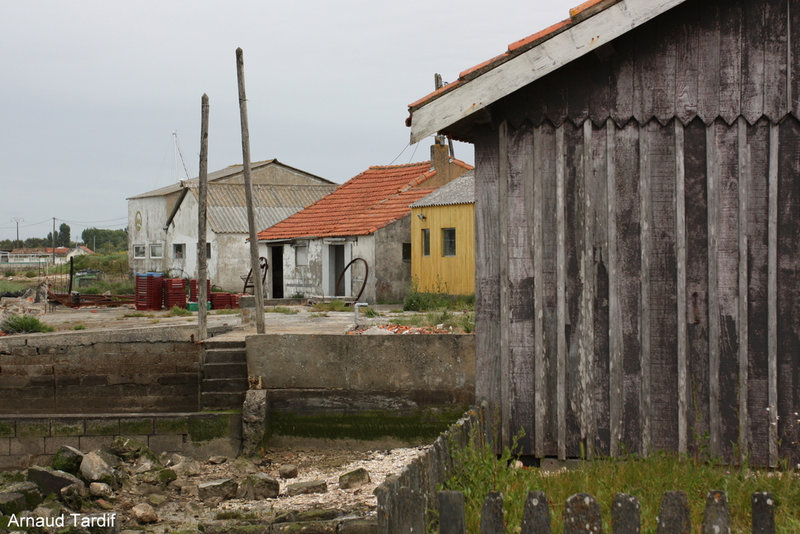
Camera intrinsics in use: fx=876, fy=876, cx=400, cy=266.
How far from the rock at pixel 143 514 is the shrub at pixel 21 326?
8217 mm

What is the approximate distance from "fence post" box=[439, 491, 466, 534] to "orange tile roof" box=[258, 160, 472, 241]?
904 inches

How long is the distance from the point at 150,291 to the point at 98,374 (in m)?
12.3

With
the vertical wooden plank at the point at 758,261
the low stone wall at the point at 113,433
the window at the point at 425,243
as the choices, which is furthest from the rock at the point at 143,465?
the window at the point at 425,243

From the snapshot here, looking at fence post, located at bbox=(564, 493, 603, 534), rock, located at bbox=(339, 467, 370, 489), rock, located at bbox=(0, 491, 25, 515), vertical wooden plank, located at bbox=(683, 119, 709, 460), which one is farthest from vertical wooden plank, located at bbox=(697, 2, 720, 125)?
rock, located at bbox=(0, 491, 25, 515)

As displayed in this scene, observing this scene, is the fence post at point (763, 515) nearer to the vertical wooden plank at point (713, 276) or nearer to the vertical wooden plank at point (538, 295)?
the vertical wooden plank at point (713, 276)

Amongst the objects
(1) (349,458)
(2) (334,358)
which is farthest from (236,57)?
(1) (349,458)

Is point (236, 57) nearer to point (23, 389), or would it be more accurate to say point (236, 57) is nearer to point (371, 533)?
point (23, 389)

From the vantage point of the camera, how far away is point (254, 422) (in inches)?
500

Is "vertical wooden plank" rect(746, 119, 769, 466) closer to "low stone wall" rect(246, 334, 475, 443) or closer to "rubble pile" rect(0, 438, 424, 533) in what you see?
"rubble pile" rect(0, 438, 424, 533)

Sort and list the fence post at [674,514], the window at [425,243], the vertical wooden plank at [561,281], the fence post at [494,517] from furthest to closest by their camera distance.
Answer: the window at [425,243], the vertical wooden plank at [561,281], the fence post at [494,517], the fence post at [674,514]

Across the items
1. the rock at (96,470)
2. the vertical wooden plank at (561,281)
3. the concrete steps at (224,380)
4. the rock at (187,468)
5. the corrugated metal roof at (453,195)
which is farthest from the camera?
the corrugated metal roof at (453,195)

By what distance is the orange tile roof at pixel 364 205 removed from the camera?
2883 cm

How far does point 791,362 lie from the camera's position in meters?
6.82

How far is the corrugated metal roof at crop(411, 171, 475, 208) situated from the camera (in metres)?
26.5
